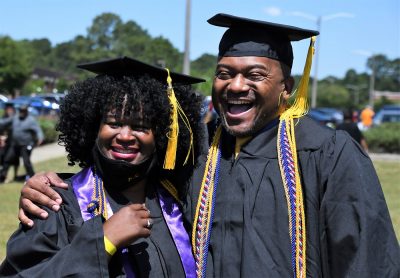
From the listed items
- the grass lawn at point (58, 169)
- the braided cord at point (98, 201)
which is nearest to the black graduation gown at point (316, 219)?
the braided cord at point (98, 201)

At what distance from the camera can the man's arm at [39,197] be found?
7.74 ft

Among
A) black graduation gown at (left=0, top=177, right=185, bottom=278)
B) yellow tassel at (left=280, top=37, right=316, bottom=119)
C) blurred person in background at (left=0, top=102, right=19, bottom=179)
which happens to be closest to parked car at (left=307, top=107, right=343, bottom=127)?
blurred person in background at (left=0, top=102, right=19, bottom=179)

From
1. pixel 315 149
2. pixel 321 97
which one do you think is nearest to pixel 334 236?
pixel 315 149

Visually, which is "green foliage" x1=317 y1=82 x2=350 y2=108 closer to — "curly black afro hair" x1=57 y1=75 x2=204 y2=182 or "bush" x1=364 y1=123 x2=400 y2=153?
"bush" x1=364 y1=123 x2=400 y2=153

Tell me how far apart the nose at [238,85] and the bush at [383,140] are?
15.7 m

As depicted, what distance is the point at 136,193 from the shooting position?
2.69 meters

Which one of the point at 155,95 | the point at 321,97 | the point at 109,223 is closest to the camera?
the point at 109,223

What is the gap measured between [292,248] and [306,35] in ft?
3.24

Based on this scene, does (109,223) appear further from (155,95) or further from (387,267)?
(387,267)

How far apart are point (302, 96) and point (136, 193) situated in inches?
35.1

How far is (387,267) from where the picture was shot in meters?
2.39

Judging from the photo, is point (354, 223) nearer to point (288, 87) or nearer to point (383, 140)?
point (288, 87)

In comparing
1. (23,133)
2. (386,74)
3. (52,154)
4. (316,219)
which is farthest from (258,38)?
(386,74)

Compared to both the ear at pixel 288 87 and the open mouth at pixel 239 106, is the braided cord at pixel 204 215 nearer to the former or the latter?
the open mouth at pixel 239 106
